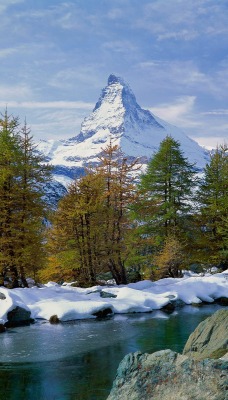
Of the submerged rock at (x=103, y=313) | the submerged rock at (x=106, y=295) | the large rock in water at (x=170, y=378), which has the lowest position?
the submerged rock at (x=103, y=313)

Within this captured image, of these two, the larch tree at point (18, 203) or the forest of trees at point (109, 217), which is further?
the forest of trees at point (109, 217)

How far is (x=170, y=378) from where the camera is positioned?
629 centimetres

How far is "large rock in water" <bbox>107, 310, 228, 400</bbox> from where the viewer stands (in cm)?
591

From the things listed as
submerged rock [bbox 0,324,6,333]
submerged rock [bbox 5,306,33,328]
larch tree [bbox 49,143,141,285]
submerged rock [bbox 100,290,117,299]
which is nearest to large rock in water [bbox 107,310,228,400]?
submerged rock [bbox 0,324,6,333]

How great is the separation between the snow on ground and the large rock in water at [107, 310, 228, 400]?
12262 millimetres

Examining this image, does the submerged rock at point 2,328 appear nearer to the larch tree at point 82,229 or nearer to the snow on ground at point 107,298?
the snow on ground at point 107,298

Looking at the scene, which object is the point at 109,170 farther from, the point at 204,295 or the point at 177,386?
the point at 177,386

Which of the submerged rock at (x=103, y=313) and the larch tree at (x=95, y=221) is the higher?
the larch tree at (x=95, y=221)

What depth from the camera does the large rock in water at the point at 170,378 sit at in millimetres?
5906

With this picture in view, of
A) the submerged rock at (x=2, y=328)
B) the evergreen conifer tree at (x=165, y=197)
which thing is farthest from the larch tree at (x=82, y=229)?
the submerged rock at (x=2, y=328)

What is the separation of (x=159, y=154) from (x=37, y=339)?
2292cm

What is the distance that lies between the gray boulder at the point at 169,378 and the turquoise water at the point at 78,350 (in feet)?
10.2

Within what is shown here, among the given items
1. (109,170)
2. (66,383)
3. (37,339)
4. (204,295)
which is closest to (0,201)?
(109,170)

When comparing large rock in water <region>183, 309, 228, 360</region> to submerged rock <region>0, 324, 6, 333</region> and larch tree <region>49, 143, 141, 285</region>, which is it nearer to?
submerged rock <region>0, 324, 6, 333</region>
